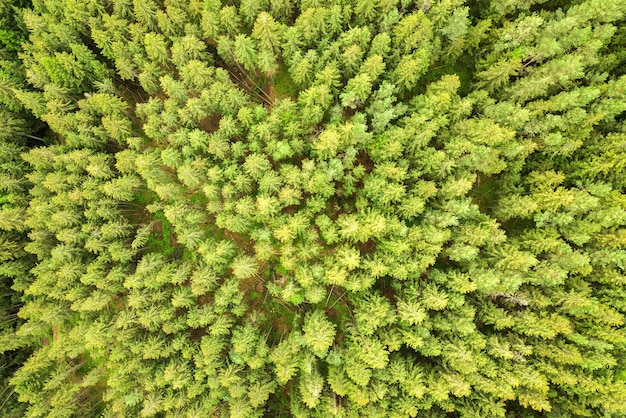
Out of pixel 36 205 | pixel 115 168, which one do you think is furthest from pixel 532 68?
pixel 36 205

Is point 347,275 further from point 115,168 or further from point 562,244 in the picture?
point 115,168

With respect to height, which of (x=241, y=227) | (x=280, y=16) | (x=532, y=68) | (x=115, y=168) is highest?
(x=532, y=68)

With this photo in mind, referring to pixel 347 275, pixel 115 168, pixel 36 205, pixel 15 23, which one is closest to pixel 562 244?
pixel 347 275

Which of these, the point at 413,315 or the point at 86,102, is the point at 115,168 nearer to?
the point at 86,102

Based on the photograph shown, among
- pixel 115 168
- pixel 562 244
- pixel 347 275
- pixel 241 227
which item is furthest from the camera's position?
pixel 115 168

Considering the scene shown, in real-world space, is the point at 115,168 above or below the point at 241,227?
below

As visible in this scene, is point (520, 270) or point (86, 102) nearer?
point (520, 270)

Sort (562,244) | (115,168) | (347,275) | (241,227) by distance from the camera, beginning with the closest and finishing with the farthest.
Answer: (562,244), (347,275), (241,227), (115,168)
